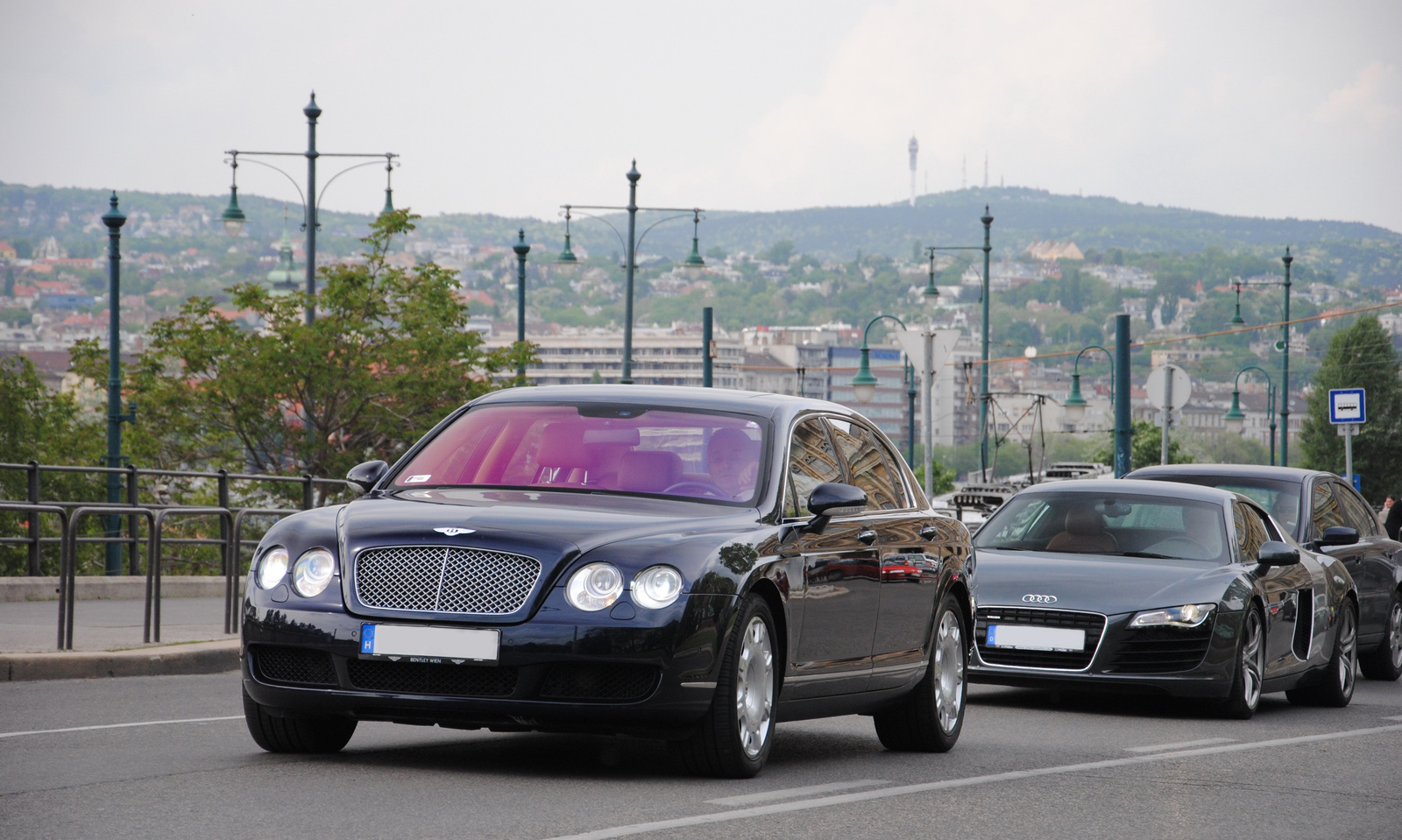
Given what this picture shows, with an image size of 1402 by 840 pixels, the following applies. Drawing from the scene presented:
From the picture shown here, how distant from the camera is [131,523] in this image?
2278cm


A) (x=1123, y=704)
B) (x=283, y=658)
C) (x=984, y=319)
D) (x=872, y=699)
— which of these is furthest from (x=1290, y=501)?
(x=984, y=319)

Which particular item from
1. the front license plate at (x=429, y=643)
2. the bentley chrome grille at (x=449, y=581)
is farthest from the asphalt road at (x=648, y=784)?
the bentley chrome grille at (x=449, y=581)

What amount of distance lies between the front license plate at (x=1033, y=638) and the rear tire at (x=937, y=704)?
204cm

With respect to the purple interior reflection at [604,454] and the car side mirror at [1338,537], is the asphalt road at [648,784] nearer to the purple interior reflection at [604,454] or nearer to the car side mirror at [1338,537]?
the purple interior reflection at [604,454]

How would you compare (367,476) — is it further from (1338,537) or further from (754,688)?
(1338,537)

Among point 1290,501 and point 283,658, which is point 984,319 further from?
A: point 283,658

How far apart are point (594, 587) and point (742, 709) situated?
87 centimetres

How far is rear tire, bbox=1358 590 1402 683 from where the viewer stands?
16797mm

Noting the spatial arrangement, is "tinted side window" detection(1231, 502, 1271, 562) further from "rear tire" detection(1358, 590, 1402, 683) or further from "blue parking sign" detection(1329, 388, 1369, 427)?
"blue parking sign" detection(1329, 388, 1369, 427)

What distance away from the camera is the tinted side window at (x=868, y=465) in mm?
9242

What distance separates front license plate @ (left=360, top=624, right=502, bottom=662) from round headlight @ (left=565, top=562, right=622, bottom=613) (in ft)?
1.02

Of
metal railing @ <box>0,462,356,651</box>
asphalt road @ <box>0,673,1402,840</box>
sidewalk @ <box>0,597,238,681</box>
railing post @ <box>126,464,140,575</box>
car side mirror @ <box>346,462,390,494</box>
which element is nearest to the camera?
asphalt road @ <box>0,673,1402,840</box>

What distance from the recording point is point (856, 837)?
6.46 meters

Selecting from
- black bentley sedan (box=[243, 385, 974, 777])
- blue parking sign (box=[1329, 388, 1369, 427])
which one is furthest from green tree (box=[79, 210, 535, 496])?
black bentley sedan (box=[243, 385, 974, 777])
